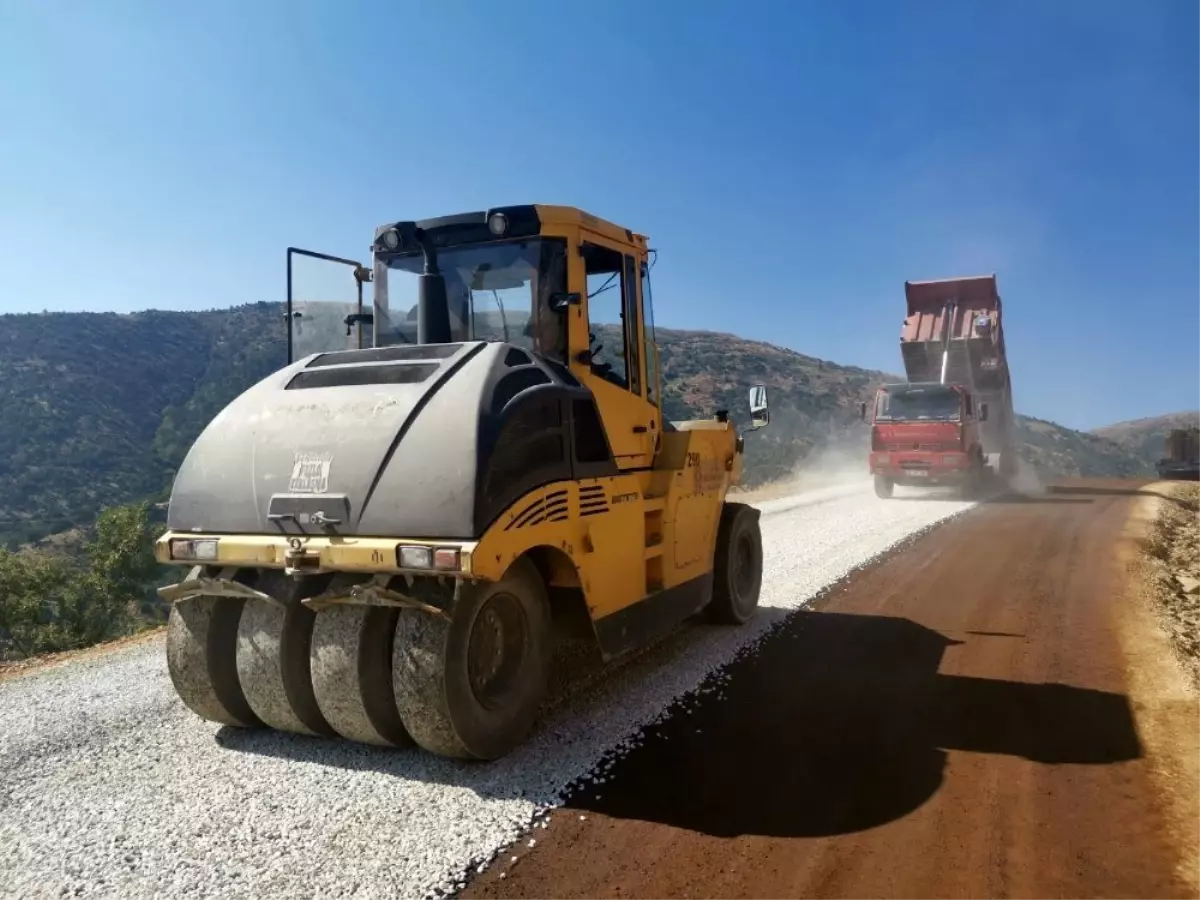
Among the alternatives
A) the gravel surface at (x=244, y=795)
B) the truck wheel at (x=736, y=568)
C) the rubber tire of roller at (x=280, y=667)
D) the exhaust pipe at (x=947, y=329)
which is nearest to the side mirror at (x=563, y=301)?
the rubber tire of roller at (x=280, y=667)

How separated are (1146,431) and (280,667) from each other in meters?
96.3

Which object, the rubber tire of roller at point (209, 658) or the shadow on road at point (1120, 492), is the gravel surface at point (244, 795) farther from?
the shadow on road at point (1120, 492)

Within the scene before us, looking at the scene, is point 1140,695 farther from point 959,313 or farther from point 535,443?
point 959,313

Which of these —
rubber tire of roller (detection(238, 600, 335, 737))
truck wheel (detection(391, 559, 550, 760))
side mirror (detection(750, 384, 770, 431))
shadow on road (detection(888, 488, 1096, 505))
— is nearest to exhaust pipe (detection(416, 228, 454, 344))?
truck wheel (detection(391, 559, 550, 760))

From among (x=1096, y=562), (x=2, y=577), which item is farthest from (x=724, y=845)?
(x=2, y=577)

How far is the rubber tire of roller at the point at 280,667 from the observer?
173 inches

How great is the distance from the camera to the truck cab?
18531 mm

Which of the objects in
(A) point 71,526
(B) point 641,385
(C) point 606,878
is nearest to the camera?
(C) point 606,878

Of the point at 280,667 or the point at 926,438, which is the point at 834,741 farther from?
the point at 926,438

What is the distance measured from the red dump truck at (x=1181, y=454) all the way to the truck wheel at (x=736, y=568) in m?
25.4

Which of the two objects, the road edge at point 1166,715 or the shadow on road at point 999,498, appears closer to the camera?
the road edge at point 1166,715

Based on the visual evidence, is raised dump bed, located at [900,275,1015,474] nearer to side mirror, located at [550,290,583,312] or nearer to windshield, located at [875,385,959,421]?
windshield, located at [875,385,959,421]

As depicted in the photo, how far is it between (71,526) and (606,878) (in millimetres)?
28131

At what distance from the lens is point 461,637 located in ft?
13.5
